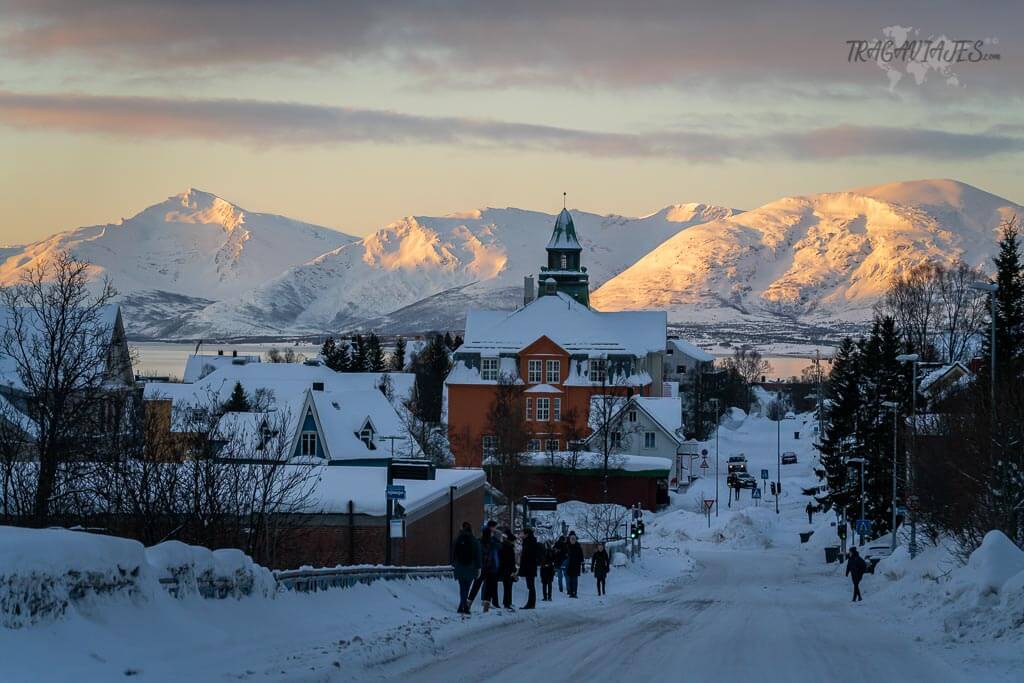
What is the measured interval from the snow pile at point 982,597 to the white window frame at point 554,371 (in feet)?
258

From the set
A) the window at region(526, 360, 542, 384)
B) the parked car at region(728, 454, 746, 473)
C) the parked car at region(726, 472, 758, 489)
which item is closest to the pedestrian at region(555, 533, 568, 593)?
the parked car at region(726, 472, 758, 489)

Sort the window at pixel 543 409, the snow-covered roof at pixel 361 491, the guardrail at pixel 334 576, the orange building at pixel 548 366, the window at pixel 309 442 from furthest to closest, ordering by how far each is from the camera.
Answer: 1. the window at pixel 543 409
2. the orange building at pixel 548 366
3. the window at pixel 309 442
4. the snow-covered roof at pixel 361 491
5. the guardrail at pixel 334 576

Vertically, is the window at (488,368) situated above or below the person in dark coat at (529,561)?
above

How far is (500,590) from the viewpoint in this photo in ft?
111

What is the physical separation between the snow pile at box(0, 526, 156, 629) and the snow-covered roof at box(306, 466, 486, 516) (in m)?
17.8

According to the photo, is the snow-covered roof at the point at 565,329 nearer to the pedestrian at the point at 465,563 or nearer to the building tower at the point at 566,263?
the building tower at the point at 566,263

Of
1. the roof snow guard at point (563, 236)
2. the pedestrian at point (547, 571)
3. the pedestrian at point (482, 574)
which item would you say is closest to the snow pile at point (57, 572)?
the pedestrian at point (482, 574)

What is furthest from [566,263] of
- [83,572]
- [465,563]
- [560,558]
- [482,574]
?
[83,572]

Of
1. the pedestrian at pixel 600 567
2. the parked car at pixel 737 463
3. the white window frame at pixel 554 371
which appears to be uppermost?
the white window frame at pixel 554 371

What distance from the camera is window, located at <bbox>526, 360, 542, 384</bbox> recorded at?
113438mm

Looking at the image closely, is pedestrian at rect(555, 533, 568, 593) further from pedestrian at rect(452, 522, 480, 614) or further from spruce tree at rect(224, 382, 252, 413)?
spruce tree at rect(224, 382, 252, 413)

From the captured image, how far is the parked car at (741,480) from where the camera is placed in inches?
4171

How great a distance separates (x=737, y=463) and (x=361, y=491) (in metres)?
85.8

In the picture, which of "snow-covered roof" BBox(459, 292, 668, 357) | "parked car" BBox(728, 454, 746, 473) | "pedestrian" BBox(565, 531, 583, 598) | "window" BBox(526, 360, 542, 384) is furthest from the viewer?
"parked car" BBox(728, 454, 746, 473)
